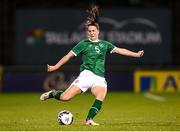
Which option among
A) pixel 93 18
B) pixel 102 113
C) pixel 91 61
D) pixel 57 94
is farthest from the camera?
pixel 102 113

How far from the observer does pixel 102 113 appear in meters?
16.9

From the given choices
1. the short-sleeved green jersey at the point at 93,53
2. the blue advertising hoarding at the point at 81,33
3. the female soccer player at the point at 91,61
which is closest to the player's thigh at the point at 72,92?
the female soccer player at the point at 91,61

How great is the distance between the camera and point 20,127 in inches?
489

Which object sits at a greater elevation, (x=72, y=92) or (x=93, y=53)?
(x=93, y=53)

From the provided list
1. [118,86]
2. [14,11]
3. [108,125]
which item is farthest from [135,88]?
[108,125]

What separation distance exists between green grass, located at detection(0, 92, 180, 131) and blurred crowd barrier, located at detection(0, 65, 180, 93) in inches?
32.1

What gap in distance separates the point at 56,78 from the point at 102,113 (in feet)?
29.8

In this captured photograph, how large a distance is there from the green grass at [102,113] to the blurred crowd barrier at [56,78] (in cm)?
81

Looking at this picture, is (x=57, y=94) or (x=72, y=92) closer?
(x=72, y=92)

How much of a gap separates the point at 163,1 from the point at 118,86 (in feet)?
11.9

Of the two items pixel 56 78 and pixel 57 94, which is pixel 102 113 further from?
pixel 56 78

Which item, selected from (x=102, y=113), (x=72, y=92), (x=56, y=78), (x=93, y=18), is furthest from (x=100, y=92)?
(x=56, y=78)

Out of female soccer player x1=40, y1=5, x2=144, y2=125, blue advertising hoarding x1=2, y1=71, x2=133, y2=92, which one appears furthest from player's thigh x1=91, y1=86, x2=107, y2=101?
blue advertising hoarding x1=2, y1=71, x2=133, y2=92

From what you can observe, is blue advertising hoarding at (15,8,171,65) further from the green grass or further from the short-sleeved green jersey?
the short-sleeved green jersey
